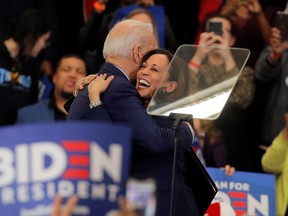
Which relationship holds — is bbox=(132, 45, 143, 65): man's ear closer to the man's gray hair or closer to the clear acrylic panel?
the man's gray hair

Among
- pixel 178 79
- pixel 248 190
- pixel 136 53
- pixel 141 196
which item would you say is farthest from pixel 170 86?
pixel 248 190

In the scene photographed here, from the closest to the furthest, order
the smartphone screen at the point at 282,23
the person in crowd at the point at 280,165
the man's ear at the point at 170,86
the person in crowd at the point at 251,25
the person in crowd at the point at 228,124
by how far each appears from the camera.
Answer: the man's ear at the point at 170,86
the person in crowd at the point at 280,165
the smartphone screen at the point at 282,23
the person in crowd at the point at 228,124
the person in crowd at the point at 251,25

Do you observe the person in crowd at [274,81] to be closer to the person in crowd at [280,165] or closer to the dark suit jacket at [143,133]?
the person in crowd at [280,165]

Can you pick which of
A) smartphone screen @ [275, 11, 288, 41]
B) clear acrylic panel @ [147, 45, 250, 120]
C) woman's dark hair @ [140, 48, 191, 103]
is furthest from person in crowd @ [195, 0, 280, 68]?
woman's dark hair @ [140, 48, 191, 103]

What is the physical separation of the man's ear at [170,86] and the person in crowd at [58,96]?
2.28 meters

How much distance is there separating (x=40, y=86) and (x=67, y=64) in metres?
0.37

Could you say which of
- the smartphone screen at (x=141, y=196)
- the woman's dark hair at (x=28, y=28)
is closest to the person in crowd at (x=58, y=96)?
the woman's dark hair at (x=28, y=28)

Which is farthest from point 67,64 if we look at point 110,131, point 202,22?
point 110,131

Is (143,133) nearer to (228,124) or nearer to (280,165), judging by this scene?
(280,165)

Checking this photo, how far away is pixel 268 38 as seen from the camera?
663cm

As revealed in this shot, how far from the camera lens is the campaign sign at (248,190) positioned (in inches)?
207

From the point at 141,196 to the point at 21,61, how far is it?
3.87 meters

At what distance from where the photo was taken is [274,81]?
6359 mm

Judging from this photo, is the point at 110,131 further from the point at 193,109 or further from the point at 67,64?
the point at 67,64
